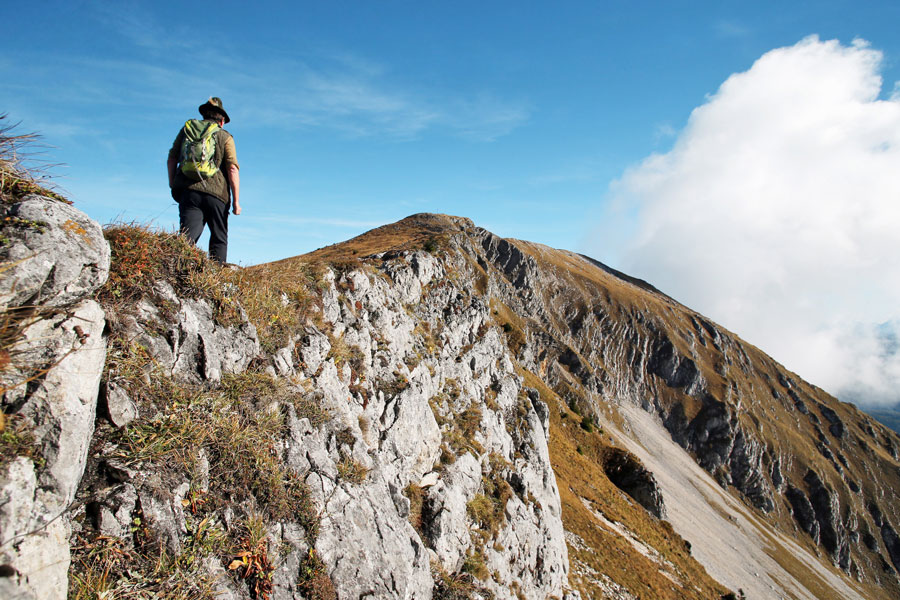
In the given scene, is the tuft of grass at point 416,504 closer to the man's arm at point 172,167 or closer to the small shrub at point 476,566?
the small shrub at point 476,566

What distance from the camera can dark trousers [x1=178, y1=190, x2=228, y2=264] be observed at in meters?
A: 9.21

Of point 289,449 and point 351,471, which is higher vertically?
point 289,449

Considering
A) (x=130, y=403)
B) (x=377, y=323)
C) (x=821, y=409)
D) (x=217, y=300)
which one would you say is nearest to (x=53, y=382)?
(x=130, y=403)

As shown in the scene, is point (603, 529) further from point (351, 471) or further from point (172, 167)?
point (172, 167)

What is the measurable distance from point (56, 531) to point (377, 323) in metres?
13.3

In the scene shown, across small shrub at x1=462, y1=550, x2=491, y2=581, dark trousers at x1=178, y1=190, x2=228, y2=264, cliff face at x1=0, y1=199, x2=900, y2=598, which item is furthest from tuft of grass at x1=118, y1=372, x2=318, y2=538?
small shrub at x1=462, y1=550, x2=491, y2=581

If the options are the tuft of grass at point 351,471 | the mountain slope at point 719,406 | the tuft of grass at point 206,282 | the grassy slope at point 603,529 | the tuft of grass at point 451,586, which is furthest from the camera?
the mountain slope at point 719,406

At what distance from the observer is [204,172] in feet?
29.3

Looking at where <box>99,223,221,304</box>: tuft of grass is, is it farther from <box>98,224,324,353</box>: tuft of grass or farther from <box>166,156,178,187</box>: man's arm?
<box>166,156,178,187</box>: man's arm

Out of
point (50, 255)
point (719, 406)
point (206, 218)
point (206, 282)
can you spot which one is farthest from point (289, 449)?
point (719, 406)

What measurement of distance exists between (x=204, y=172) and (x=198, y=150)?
0.49 meters

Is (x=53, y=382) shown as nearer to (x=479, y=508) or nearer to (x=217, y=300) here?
(x=217, y=300)

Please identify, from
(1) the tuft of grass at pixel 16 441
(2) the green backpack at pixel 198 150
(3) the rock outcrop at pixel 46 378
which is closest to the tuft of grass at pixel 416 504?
(3) the rock outcrop at pixel 46 378

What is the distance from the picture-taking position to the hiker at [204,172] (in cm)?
888
